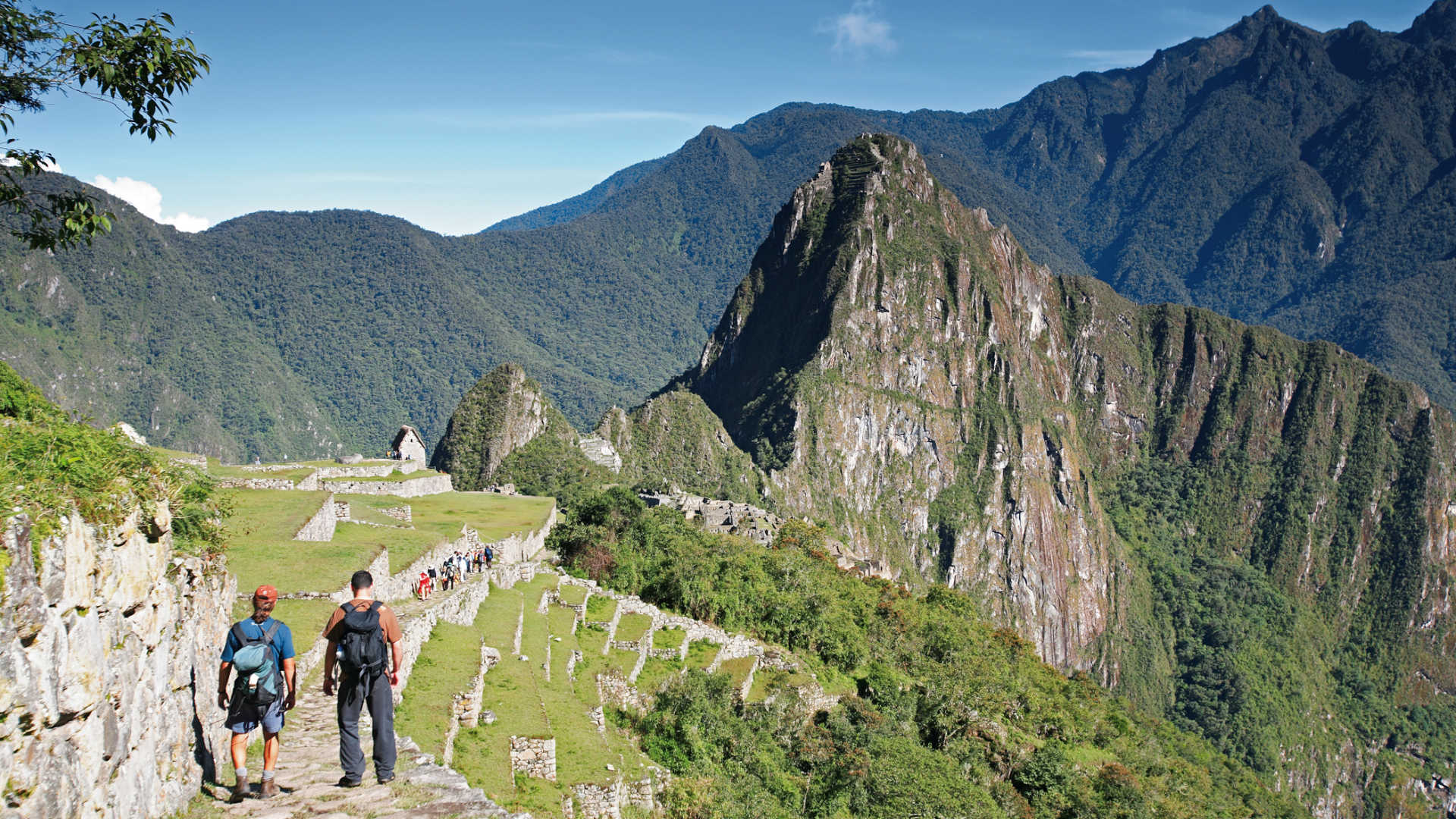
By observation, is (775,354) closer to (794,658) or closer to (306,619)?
(794,658)

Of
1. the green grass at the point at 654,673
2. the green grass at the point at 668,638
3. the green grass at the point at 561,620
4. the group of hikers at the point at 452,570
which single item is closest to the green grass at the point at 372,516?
the group of hikers at the point at 452,570

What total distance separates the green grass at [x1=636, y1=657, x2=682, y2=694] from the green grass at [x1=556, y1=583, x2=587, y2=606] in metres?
4.02

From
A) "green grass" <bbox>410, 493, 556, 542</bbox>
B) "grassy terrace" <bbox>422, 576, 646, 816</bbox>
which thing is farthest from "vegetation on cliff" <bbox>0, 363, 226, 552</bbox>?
"green grass" <bbox>410, 493, 556, 542</bbox>

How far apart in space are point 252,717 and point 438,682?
728 cm

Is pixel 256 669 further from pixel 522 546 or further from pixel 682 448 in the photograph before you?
pixel 682 448

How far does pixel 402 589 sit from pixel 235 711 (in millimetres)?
13760

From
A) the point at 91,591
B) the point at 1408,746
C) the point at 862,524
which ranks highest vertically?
the point at 91,591

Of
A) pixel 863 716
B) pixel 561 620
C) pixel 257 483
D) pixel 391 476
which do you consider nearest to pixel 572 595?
pixel 561 620

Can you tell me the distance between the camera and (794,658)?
119 feet

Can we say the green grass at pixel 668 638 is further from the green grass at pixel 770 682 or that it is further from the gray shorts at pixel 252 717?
the gray shorts at pixel 252 717

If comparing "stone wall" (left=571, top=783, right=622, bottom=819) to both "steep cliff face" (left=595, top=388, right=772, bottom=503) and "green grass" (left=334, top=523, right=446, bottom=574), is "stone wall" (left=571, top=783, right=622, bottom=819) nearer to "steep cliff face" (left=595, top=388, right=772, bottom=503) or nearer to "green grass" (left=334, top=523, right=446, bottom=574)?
"green grass" (left=334, top=523, right=446, bottom=574)

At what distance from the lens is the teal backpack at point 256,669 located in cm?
931

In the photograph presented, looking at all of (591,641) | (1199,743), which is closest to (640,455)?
(1199,743)

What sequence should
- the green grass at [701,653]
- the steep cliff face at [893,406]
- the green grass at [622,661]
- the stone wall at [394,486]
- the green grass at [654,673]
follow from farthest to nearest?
1. the steep cliff face at [893,406]
2. the stone wall at [394,486]
3. the green grass at [701,653]
4. the green grass at [654,673]
5. the green grass at [622,661]
